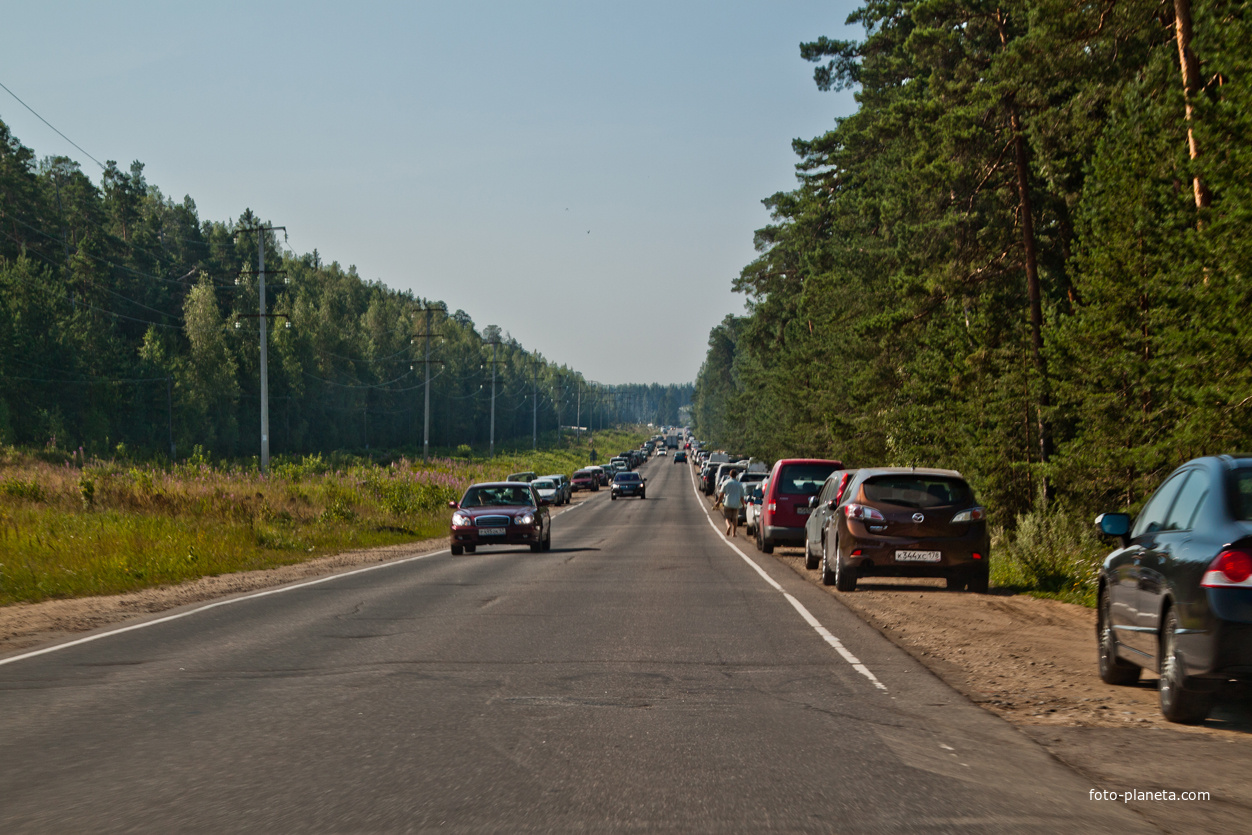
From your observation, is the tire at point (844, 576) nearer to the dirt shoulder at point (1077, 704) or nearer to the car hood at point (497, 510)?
the dirt shoulder at point (1077, 704)

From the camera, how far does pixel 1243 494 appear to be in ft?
23.7

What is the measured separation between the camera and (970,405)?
2761cm

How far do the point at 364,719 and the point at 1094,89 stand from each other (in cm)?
2038

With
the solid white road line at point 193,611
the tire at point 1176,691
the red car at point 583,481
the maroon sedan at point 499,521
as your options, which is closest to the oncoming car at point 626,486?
the red car at point 583,481

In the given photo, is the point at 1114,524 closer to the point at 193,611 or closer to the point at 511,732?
the point at 511,732

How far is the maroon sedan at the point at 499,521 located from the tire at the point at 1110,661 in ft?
60.0

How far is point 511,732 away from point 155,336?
3604 inches

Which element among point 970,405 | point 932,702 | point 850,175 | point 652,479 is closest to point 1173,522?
point 932,702

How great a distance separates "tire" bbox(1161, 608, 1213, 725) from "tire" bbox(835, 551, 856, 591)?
352 inches

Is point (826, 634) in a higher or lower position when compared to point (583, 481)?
higher

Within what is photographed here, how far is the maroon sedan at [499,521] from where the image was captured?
1046 inches

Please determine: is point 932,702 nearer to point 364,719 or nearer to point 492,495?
point 364,719

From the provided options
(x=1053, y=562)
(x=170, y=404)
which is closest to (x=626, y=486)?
(x=170, y=404)

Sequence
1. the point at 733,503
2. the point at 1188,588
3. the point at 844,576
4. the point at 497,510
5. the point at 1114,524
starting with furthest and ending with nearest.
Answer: the point at 733,503, the point at 497,510, the point at 844,576, the point at 1114,524, the point at 1188,588
